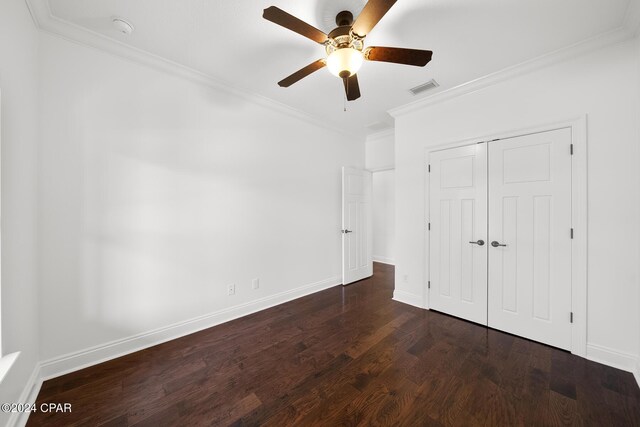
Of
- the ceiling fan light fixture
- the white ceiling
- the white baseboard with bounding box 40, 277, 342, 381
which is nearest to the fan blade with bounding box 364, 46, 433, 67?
the ceiling fan light fixture

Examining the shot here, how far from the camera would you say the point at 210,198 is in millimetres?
2779

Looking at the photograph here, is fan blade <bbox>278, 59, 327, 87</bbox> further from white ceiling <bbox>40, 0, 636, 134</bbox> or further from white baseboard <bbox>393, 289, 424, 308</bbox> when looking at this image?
white baseboard <bbox>393, 289, 424, 308</bbox>

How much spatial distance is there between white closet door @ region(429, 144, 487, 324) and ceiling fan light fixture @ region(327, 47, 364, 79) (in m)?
1.94

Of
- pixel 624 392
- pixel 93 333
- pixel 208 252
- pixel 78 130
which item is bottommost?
pixel 624 392

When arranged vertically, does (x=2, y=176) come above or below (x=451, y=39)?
below

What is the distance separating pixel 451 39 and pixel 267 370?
3.27m

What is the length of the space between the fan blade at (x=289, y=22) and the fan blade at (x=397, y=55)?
357mm

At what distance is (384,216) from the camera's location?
6203 mm

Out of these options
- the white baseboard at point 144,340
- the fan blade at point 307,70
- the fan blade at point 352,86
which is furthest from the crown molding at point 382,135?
the white baseboard at point 144,340

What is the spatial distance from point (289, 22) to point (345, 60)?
427mm

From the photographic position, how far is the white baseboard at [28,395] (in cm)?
144

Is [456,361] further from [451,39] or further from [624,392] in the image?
[451,39]

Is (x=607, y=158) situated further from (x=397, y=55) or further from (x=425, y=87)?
(x=397, y=55)

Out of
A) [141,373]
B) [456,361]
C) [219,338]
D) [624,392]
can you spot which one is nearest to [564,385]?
[624,392]
